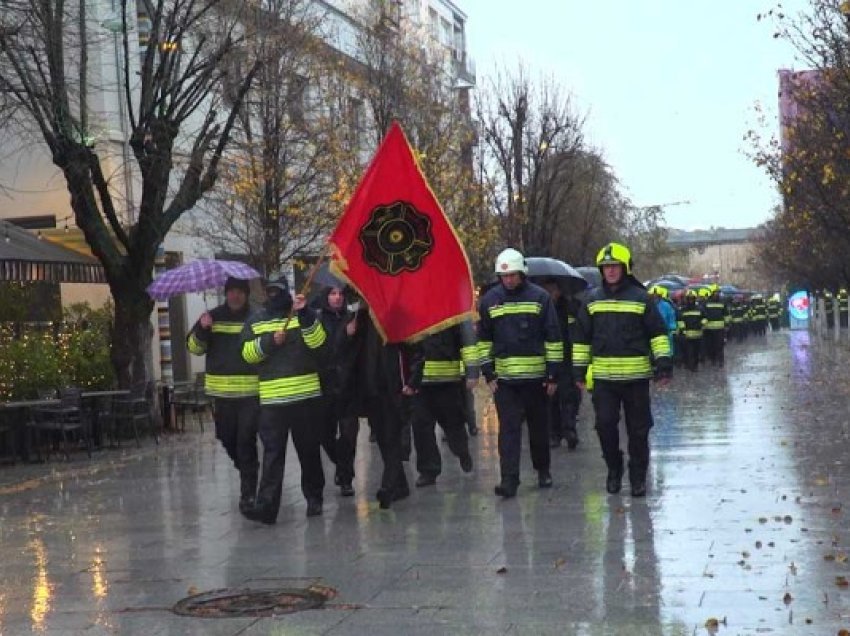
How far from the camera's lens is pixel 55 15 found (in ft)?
56.2

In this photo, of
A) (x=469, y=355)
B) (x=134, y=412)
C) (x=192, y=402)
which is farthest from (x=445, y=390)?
(x=192, y=402)

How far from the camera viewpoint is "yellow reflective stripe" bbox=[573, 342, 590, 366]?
433 inches

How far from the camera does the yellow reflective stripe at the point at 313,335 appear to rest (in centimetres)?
1009

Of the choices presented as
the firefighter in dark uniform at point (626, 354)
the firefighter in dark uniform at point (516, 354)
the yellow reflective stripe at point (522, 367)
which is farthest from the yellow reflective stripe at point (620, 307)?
the yellow reflective stripe at point (522, 367)

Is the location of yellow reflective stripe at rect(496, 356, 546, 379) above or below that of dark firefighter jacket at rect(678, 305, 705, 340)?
below

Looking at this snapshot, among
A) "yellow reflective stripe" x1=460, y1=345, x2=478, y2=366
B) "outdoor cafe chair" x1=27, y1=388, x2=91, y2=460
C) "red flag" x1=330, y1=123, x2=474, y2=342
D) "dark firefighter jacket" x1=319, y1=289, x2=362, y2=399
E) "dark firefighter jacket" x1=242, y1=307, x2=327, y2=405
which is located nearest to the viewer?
"dark firefighter jacket" x1=242, y1=307, x2=327, y2=405

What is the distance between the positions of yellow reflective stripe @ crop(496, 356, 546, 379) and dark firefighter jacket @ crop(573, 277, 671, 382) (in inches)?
18.4

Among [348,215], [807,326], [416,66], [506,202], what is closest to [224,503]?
[348,215]

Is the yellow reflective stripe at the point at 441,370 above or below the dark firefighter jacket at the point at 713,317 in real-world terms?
below

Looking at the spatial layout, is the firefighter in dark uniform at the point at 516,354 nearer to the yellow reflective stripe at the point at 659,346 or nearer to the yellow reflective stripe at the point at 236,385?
the yellow reflective stripe at the point at 659,346

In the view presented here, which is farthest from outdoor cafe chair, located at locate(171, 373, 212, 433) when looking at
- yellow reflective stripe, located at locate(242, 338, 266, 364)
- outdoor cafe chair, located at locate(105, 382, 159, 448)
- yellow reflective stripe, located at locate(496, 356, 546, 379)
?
yellow reflective stripe, located at locate(242, 338, 266, 364)

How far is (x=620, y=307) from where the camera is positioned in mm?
10797

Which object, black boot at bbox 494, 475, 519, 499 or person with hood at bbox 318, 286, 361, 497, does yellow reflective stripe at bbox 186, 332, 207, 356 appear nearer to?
person with hood at bbox 318, 286, 361, 497

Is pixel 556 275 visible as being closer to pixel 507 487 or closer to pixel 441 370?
pixel 441 370
